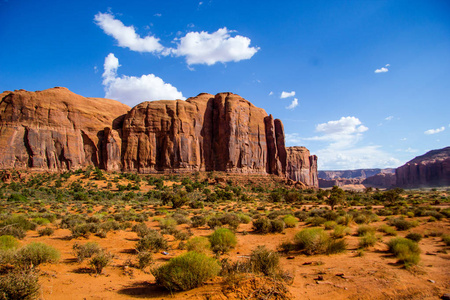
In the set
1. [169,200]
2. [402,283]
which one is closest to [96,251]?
[402,283]

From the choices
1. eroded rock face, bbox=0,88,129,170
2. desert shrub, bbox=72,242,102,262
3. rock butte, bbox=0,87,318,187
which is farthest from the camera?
rock butte, bbox=0,87,318,187

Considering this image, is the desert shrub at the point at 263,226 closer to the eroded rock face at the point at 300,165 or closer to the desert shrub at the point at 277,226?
the desert shrub at the point at 277,226

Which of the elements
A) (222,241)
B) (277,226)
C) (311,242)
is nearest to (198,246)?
(222,241)

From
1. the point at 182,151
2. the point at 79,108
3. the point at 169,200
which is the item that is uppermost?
the point at 79,108

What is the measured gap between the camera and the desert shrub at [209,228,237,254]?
9164 mm

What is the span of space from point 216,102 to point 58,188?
1761 inches

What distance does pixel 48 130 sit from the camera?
55.1 m

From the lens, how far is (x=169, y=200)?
27.3 meters

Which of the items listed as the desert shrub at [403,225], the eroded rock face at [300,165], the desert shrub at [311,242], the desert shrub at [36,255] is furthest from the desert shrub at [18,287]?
the eroded rock face at [300,165]

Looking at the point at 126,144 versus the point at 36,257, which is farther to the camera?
the point at 126,144

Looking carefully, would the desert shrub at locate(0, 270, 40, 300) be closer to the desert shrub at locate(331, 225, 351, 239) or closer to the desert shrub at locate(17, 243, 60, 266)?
the desert shrub at locate(17, 243, 60, 266)

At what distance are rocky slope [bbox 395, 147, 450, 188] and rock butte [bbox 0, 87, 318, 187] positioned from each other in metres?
68.6

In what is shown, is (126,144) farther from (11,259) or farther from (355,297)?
(355,297)

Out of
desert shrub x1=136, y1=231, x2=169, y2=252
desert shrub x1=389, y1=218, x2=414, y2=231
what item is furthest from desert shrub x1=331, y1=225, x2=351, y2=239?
desert shrub x1=136, y1=231, x2=169, y2=252
